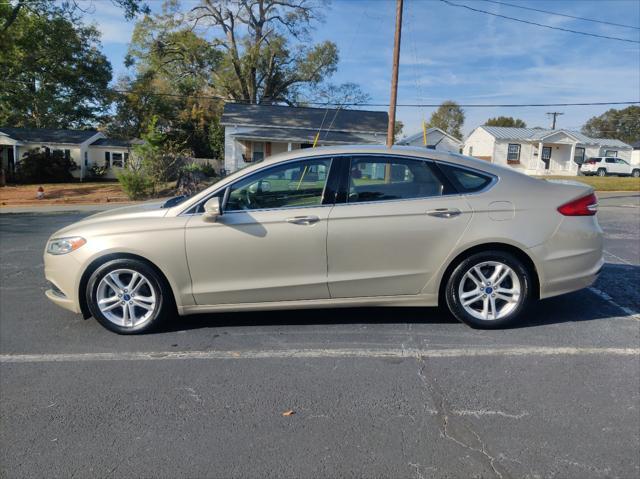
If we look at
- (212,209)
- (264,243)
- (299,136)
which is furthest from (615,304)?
(299,136)

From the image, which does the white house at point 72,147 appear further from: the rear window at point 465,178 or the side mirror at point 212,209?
the rear window at point 465,178

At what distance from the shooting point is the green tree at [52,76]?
29.9 meters

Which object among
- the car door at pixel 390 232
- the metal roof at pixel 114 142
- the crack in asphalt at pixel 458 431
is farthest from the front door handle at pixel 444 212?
the metal roof at pixel 114 142

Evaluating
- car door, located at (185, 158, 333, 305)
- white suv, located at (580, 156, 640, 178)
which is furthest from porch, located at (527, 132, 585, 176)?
car door, located at (185, 158, 333, 305)

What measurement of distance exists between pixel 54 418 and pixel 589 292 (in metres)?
5.34

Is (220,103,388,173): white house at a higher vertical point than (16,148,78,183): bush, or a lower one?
higher

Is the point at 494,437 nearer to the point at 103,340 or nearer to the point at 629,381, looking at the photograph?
the point at 629,381

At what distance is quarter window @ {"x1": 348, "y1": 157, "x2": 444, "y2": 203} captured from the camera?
4348mm

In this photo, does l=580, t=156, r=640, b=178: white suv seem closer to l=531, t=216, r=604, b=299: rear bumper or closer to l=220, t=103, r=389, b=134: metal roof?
l=220, t=103, r=389, b=134: metal roof

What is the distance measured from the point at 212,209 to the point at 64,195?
84.7 feet

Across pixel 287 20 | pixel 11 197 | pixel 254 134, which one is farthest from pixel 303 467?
pixel 287 20

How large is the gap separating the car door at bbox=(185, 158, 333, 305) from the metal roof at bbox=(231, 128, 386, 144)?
27094 mm

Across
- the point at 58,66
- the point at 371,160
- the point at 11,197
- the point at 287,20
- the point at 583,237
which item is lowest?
the point at 11,197

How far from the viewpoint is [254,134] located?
31844 mm
